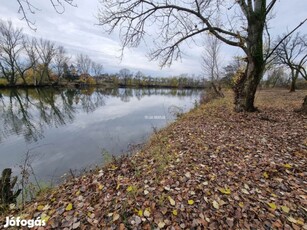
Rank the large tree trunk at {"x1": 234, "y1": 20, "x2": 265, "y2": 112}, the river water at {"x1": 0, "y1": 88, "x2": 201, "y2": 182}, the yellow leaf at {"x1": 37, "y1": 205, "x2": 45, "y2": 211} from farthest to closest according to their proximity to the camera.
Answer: the large tree trunk at {"x1": 234, "y1": 20, "x2": 265, "y2": 112} → the river water at {"x1": 0, "y1": 88, "x2": 201, "y2": 182} → the yellow leaf at {"x1": 37, "y1": 205, "x2": 45, "y2": 211}

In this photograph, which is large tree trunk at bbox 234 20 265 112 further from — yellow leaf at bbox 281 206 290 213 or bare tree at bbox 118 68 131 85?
bare tree at bbox 118 68 131 85

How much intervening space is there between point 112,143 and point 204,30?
702 cm

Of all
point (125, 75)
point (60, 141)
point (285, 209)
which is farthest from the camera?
point (125, 75)

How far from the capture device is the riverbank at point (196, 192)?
2.58 metres

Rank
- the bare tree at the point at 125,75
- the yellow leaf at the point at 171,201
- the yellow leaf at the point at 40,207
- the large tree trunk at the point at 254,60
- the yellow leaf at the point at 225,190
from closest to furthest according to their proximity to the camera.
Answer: the yellow leaf at the point at 171,201
the yellow leaf at the point at 225,190
the yellow leaf at the point at 40,207
the large tree trunk at the point at 254,60
the bare tree at the point at 125,75

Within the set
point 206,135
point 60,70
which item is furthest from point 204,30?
point 60,70

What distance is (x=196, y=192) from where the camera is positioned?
122 inches

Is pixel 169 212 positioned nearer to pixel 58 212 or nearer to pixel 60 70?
pixel 58 212

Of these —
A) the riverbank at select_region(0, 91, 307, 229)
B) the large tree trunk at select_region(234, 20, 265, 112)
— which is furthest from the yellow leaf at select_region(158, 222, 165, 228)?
the large tree trunk at select_region(234, 20, 265, 112)

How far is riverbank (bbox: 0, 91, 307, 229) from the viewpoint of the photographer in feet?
8.46

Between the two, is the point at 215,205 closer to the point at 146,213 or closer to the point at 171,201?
the point at 171,201

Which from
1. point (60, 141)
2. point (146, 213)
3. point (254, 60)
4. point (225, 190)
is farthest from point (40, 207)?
point (254, 60)

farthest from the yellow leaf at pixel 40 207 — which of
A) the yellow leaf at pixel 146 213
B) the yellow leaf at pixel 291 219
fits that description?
the yellow leaf at pixel 291 219

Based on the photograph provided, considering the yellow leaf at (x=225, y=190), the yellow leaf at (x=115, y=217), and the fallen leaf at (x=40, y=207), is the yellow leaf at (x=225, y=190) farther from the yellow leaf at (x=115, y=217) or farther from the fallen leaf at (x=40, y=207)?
the fallen leaf at (x=40, y=207)
